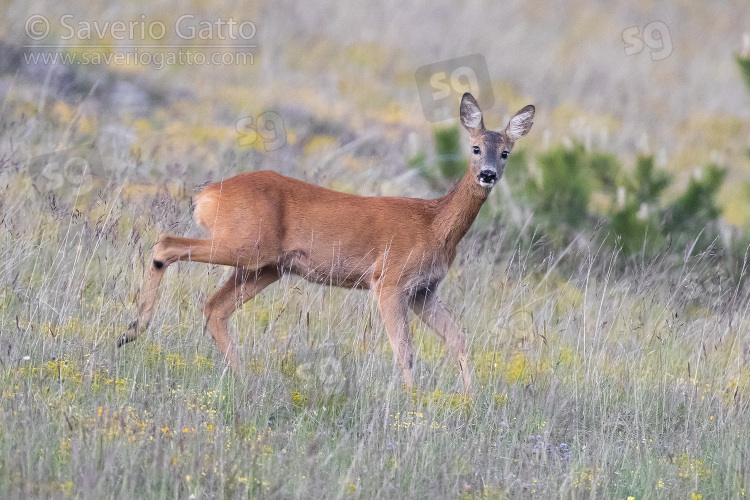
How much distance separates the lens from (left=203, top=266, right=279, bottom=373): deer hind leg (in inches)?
238

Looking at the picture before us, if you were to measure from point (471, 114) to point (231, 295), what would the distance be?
2.01 meters

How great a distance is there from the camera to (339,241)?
6094 mm

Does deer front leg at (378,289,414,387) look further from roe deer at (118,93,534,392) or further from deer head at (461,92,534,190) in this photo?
deer head at (461,92,534,190)

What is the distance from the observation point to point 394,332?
5.91m

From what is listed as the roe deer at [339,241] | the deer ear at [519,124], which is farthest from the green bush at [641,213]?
the roe deer at [339,241]

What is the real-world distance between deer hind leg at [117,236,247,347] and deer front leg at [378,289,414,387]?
37.8 inches

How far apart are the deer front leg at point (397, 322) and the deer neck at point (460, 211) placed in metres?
0.54

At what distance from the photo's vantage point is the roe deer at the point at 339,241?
19.4ft

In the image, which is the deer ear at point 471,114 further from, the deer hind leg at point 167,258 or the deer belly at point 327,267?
the deer hind leg at point 167,258

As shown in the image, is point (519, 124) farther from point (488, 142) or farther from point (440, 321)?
point (440, 321)

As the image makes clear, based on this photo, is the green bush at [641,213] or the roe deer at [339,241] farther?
the green bush at [641,213]


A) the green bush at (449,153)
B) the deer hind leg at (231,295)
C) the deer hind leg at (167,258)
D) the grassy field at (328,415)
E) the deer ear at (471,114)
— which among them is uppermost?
the deer ear at (471,114)

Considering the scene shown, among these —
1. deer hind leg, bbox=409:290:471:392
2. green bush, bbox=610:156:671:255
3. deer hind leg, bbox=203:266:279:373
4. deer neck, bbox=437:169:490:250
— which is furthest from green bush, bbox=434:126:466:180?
deer hind leg, bbox=203:266:279:373

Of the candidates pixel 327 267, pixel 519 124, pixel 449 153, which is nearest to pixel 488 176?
pixel 519 124
